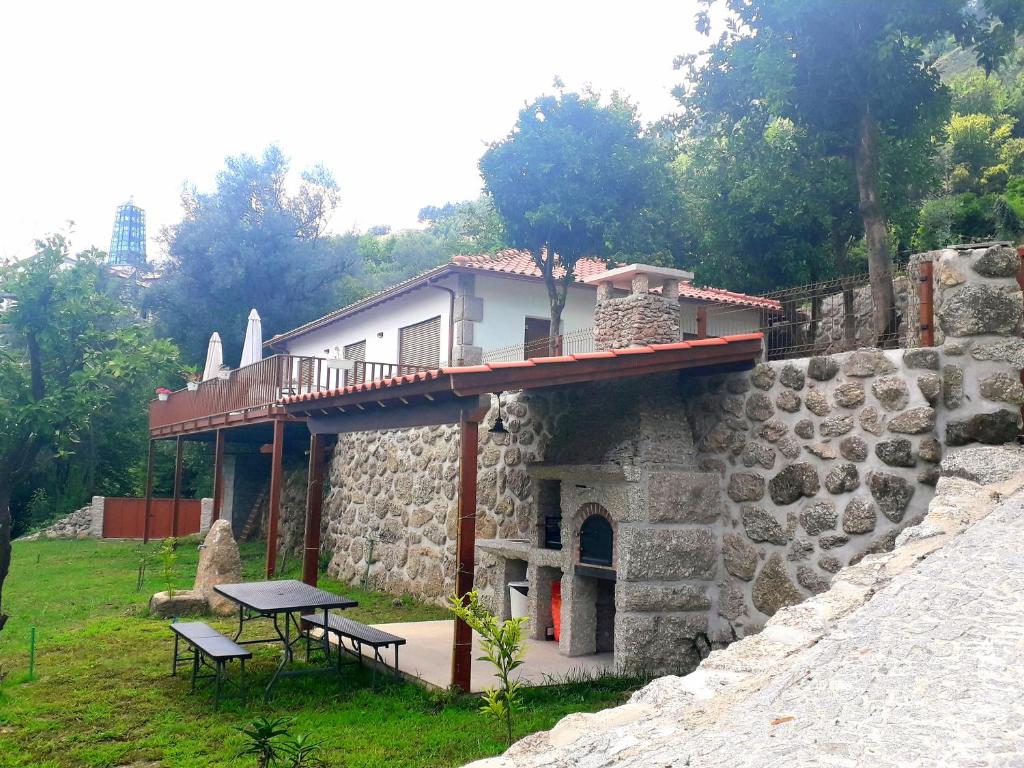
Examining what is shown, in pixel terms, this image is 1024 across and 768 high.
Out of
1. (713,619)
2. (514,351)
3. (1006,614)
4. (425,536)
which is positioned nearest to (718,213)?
(514,351)

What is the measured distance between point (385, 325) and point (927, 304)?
14580mm

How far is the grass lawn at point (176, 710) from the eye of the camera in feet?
16.6

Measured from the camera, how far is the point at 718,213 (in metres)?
18.6

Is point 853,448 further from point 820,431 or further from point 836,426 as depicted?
point 820,431

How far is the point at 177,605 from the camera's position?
10055 millimetres

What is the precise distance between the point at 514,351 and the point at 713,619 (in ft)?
33.1

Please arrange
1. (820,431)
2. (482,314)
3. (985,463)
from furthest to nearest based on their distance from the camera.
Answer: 1. (482,314)
2. (820,431)
3. (985,463)

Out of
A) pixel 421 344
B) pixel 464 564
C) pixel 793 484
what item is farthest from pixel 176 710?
pixel 421 344

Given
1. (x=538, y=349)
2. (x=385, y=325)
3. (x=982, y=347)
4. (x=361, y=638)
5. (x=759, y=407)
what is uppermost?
(x=385, y=325)

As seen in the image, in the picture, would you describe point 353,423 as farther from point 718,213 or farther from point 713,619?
point 718,213

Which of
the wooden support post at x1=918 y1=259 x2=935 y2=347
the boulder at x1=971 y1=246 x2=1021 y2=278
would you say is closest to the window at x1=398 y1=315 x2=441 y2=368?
the wooden support post at x1=918 y1=259 x2=935 y2=347

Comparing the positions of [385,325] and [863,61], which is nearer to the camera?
[863,61]

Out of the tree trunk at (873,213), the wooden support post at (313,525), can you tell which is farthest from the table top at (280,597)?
the tree trunk at (873,213)

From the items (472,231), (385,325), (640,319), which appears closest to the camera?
(640,319)
